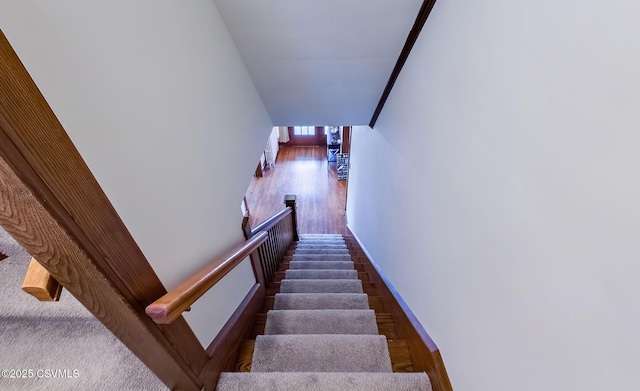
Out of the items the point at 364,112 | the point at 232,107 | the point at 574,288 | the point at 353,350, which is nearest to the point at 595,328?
the point at 574,288

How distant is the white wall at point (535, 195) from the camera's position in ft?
1.40

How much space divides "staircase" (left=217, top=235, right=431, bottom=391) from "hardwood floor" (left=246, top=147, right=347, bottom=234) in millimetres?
3570

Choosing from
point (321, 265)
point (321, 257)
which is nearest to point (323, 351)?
point (321, 265)

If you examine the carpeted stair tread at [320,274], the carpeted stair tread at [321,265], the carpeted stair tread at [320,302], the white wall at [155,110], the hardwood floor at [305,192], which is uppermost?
the white wall at [155,110]

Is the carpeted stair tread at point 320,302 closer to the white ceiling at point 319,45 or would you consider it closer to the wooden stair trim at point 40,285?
the wooden stair trim at point 40,285

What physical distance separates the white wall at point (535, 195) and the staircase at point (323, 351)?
301 millimetres

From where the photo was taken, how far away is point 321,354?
1298 millimetres

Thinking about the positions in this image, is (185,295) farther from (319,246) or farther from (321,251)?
(319,246)

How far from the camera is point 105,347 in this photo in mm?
1064

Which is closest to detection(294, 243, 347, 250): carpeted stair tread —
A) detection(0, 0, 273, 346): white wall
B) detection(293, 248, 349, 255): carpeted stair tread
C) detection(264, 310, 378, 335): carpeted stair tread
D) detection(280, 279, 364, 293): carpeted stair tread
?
detection(293, 248, 349, 255): carpeted stair tread

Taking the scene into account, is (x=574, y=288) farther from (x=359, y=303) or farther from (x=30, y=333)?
(x=30, y=333)

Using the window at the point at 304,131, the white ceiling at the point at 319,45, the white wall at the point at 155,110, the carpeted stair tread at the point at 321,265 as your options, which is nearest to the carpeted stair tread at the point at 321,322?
the white wall at the point at 155,110

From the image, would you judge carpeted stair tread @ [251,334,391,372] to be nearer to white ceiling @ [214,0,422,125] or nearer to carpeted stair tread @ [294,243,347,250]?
white ceiling @ [214,0,422,125]

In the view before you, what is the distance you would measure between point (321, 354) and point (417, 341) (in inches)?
18.9
